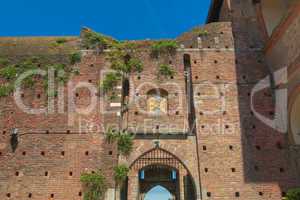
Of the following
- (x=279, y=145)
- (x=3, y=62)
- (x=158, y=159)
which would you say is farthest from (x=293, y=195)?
(x=3, y=62)

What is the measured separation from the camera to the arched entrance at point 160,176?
13.4m

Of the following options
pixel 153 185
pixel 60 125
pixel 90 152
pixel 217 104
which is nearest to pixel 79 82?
pixel 60 125

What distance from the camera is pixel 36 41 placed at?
632 inches

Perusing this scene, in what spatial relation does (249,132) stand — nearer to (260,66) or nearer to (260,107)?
(260,107)

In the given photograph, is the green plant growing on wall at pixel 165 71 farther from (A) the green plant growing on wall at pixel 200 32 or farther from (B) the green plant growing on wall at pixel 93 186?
(B) the green plant growing on wall at pixel 93 186

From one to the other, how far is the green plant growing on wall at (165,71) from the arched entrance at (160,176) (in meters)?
2.89

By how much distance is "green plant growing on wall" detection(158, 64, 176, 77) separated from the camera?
14.7 metres

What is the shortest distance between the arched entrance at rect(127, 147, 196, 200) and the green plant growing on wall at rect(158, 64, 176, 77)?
2891 millimetres

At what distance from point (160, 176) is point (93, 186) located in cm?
572

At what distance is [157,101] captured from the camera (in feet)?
46.8

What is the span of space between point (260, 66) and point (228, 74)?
126 cm
